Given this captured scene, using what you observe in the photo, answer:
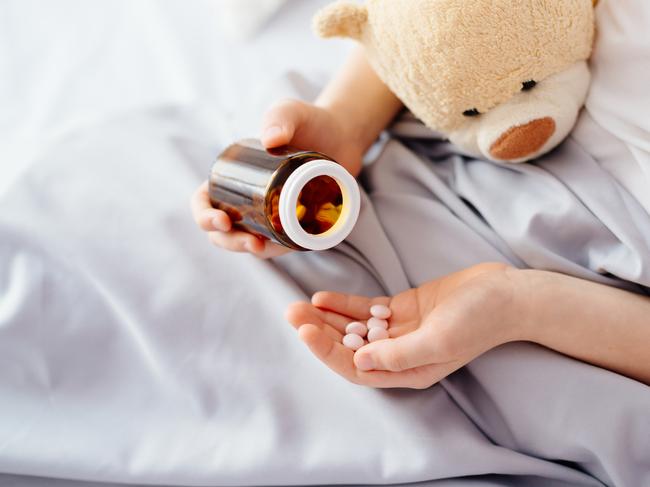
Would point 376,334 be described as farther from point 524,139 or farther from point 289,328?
point 524,139

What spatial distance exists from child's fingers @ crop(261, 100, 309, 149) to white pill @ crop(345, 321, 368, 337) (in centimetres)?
20

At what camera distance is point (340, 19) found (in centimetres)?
60

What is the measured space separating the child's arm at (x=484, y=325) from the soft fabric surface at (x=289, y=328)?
3cm

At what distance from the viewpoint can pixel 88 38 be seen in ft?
3.48

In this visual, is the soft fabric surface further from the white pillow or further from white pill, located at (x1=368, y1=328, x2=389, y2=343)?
the white pillow

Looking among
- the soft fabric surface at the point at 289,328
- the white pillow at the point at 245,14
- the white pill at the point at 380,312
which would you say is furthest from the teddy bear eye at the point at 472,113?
the white pillow at the point at 245,14

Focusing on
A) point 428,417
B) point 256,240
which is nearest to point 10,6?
point 256,240

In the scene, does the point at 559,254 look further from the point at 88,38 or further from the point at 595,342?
the point at 88,38

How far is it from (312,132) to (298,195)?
238 mm

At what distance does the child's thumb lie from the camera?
1.86 ft

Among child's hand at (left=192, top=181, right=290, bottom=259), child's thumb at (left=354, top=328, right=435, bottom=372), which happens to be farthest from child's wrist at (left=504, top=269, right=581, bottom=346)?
child's hand at (left=192, top=181, right=290, bottom=259)

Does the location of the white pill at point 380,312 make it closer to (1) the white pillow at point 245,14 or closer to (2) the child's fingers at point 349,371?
(2) the child's fingers at point 349,371

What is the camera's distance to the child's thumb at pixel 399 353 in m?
0.57

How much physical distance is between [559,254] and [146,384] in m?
0.46
